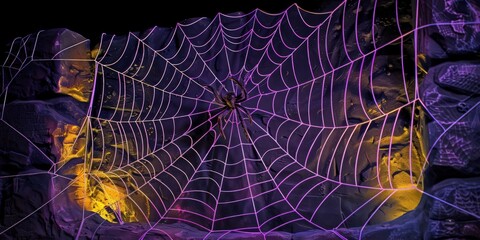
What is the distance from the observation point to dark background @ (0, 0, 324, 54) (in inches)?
69.9

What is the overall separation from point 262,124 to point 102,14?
38.0 inches

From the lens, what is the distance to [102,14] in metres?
1.88

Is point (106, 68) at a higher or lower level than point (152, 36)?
lower

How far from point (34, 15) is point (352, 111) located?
64.2 inches

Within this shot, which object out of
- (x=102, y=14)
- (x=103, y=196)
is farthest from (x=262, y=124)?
(x=102, y=14)

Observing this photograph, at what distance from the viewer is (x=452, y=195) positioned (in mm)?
1104

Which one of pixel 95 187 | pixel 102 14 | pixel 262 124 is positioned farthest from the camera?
pixel 102 14

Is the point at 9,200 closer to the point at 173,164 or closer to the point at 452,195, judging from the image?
the point at 173,164

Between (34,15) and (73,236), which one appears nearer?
(73,236)

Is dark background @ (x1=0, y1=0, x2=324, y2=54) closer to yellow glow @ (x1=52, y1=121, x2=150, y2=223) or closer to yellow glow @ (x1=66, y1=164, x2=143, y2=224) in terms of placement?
yellow glow @ (x1=52, y1=121, x2=150, y2=223)

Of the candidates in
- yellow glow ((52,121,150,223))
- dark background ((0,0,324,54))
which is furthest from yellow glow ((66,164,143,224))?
dark background ((0,0,324,54))

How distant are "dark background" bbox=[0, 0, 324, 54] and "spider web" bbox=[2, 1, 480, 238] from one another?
45 mm

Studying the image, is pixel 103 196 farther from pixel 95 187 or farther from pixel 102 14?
pixel 102 14

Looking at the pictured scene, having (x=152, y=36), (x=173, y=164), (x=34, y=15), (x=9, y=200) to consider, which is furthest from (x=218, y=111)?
(x=34, y=15)
